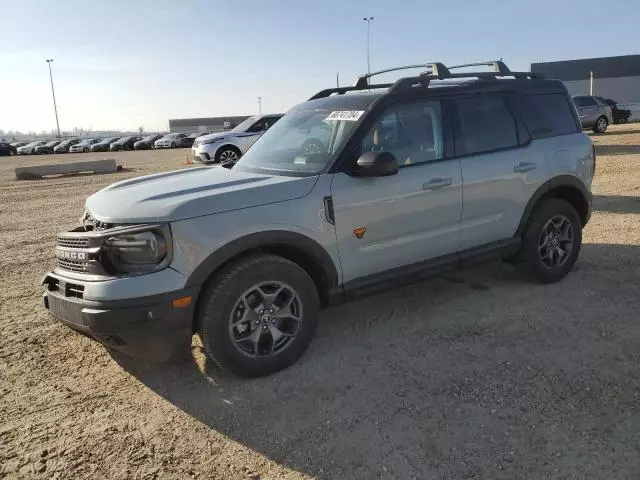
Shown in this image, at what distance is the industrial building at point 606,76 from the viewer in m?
61.1

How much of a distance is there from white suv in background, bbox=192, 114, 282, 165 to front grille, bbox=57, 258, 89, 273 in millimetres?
12646

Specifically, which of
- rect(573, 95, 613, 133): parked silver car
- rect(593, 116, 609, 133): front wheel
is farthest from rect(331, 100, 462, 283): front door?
rect(593, 116, 609, 133): front wheel

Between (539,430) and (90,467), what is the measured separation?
2.38 m

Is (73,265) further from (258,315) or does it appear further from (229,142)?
(229,142)

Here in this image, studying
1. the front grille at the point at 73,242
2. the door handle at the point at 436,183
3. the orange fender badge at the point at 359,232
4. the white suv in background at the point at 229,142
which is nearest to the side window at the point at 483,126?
the door handle at the point at 436,183

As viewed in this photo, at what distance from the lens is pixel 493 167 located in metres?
4.43

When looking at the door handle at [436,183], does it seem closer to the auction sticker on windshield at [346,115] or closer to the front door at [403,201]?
the front door at [403,201]

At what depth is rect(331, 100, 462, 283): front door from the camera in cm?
371

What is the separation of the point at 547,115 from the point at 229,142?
1247 centimetres

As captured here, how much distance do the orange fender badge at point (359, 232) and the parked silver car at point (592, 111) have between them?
79.2 feet

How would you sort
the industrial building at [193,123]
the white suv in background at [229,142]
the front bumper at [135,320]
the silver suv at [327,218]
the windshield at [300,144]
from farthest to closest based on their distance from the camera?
the industrial building at [193,123] → the white suv in background at [229,142] → the windshield at [300,144] → the silver suv at [327,218] → the front bumper at [135,320]

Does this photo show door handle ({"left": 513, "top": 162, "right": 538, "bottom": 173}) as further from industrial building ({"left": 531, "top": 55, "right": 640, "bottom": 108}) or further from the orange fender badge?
industrial building ({"left": 531, "top": 55, "right": 640, "bottom": 108})

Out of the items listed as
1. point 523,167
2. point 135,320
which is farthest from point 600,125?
point 135,320

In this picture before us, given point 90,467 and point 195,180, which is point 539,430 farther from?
point 195,180
